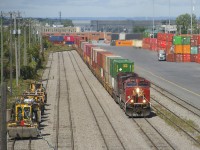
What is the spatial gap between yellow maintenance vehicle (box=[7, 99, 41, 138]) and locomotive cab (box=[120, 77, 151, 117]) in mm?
7884

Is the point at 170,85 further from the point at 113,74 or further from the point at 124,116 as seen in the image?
the point at 124,116

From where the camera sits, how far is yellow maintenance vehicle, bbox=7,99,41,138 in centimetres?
2850

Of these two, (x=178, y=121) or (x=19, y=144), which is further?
(x=178, y=121)

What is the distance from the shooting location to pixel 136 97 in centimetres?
3591

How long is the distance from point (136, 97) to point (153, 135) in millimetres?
6254

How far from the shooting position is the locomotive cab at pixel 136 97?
35.9m

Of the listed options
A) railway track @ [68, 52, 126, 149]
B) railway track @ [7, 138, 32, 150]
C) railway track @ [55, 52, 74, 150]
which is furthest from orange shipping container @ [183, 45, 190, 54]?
railway track @ [7, 138, 32, 150]

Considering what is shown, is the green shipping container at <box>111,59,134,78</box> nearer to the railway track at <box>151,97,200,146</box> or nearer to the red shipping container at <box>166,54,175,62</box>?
the railway track at <box>151,97,200,146</box>

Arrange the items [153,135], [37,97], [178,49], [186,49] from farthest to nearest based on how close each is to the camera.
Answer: [178,49] < [186,49] < [37,97] < [153,135]

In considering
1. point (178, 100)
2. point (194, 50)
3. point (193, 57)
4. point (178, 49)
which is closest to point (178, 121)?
point (178, 100)

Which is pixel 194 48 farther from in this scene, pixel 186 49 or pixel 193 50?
pixel 186 49

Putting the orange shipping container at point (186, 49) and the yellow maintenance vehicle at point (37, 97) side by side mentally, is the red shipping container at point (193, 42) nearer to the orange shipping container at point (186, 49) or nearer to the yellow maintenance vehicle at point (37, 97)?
the orange shipping container at point (186, 49)

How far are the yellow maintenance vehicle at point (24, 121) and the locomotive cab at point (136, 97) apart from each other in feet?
25.9

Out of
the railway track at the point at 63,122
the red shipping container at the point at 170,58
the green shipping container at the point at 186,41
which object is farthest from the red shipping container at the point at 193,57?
the railway track at the point at 63,122
